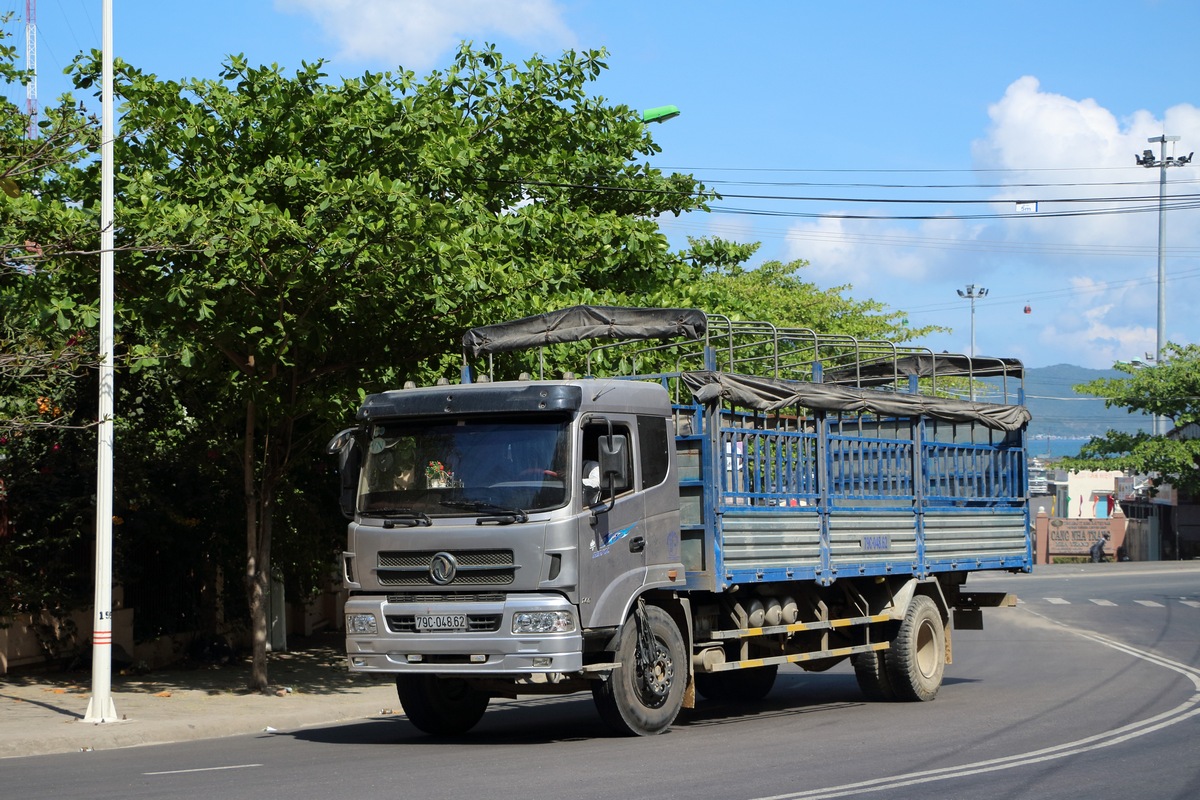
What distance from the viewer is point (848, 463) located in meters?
14.7

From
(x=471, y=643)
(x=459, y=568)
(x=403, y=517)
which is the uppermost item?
(x=403, y=517)

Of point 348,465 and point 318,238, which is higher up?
point 318,238

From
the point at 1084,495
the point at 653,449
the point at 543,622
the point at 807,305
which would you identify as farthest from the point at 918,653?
the point at 1084,495

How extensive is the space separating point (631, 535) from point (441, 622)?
1.73 m

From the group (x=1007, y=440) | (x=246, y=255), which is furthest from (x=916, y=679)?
(x=246, y=255)

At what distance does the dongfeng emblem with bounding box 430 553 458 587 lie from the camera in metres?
11.3

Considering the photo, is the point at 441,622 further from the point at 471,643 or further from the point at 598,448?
the point at 598,448

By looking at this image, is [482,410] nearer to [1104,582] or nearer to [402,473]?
[402,473]

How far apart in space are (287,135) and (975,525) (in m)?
8.91

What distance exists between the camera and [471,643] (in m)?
11.2

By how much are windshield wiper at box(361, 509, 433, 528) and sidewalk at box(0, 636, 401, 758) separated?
340cm

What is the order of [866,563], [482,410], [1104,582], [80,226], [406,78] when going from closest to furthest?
[482,410]
[80,226]
[866,563]
[406,78]
[1104,582]

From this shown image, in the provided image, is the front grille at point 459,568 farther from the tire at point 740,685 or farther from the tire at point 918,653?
the tire at point 918,653

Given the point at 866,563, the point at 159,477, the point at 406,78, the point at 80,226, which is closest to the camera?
the point at 80,226
